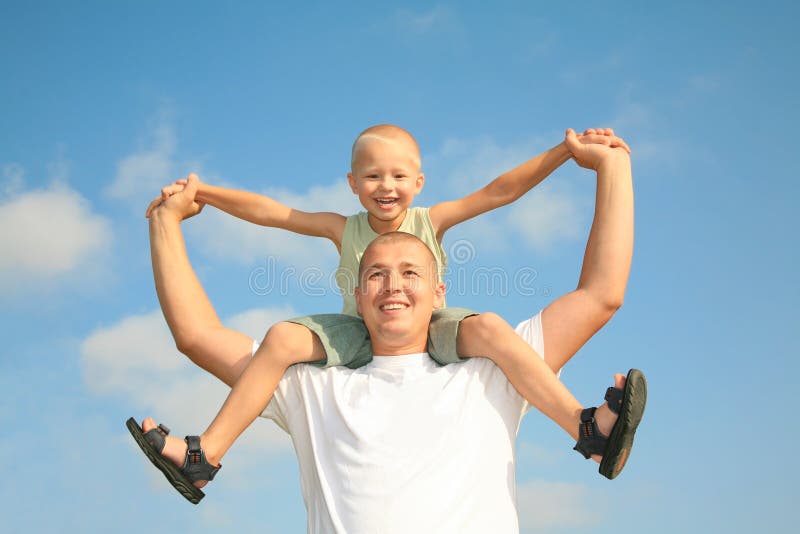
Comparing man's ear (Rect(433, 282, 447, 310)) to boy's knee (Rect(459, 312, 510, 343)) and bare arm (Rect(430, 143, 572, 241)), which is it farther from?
bare arm (Rect(430, 143, 572, 241))

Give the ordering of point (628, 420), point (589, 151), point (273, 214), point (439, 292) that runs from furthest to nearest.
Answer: point (273, 214) → point (589, 151) → point (439, 292) → point (628, 420)

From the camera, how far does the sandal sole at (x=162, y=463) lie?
3576 mm

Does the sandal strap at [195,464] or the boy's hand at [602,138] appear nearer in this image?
the sandal strap at [195,464]

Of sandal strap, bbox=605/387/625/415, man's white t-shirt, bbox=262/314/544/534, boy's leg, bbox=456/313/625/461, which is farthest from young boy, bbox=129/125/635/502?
sandal strap, bbox=605/387/625/415

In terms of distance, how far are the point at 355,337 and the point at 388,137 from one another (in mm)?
1500

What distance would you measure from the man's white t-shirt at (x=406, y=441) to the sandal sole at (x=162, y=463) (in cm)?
50

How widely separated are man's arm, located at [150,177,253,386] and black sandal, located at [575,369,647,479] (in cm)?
171

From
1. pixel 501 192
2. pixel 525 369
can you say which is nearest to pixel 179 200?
pixel 501 192

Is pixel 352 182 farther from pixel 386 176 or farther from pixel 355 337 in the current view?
pixel 355 337

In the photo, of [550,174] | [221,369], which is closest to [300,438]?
[221,369]

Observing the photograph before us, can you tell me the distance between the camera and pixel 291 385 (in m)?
3.83

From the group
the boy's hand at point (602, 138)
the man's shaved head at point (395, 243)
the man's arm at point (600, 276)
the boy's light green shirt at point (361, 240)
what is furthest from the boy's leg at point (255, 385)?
the boy's hand at point (602, 138)

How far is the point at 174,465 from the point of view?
3619mm

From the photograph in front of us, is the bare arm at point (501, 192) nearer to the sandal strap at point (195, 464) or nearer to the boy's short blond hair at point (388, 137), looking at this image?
the boy's short blond hair at point (388, 137)
